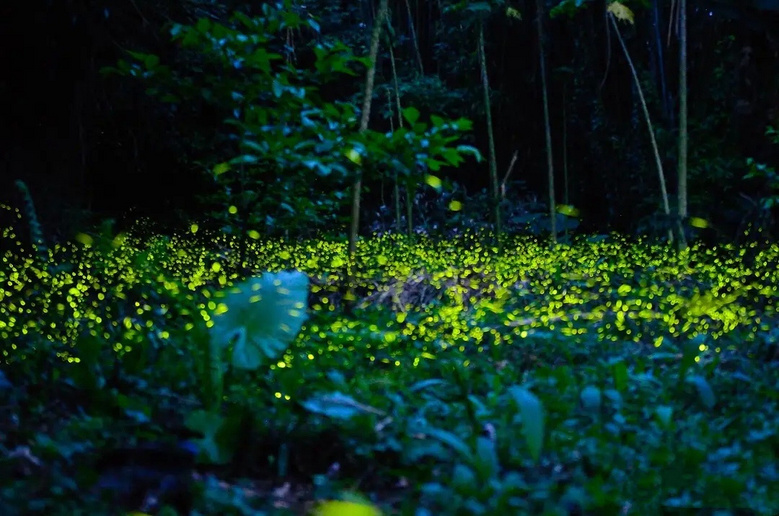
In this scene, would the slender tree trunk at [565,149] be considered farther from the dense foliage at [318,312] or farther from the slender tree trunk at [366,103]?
the slender tree trunk at [366,103]

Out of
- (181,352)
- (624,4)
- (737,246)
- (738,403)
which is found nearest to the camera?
(738,403)

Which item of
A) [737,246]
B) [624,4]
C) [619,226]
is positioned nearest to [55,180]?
[737,246]

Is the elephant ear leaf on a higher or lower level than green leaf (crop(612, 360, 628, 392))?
higher

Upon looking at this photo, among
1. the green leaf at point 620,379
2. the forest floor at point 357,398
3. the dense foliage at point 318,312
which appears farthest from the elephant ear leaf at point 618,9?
the green leaf at point 620,379

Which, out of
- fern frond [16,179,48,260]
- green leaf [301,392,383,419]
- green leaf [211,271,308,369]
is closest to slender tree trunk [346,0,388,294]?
green leaf [211,271,308,369]

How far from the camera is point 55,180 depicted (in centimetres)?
568

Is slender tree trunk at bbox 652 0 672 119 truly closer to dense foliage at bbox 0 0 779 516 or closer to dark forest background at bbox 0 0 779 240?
dark forest background at bbox 0 0 779 240

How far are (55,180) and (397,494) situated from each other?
4431mm

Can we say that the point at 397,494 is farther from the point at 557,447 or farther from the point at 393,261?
the point at 393,261

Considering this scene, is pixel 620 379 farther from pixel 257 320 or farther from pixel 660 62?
pixel 660 62

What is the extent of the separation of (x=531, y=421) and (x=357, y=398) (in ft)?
3.01

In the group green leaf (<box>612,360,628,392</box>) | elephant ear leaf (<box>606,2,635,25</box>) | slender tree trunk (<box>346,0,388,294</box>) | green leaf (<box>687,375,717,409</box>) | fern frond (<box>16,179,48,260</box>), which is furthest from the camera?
elephant ear leaf (<box>606,2,635,25</box>)

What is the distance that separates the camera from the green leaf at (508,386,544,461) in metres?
2.60

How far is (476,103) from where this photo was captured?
506 inches
